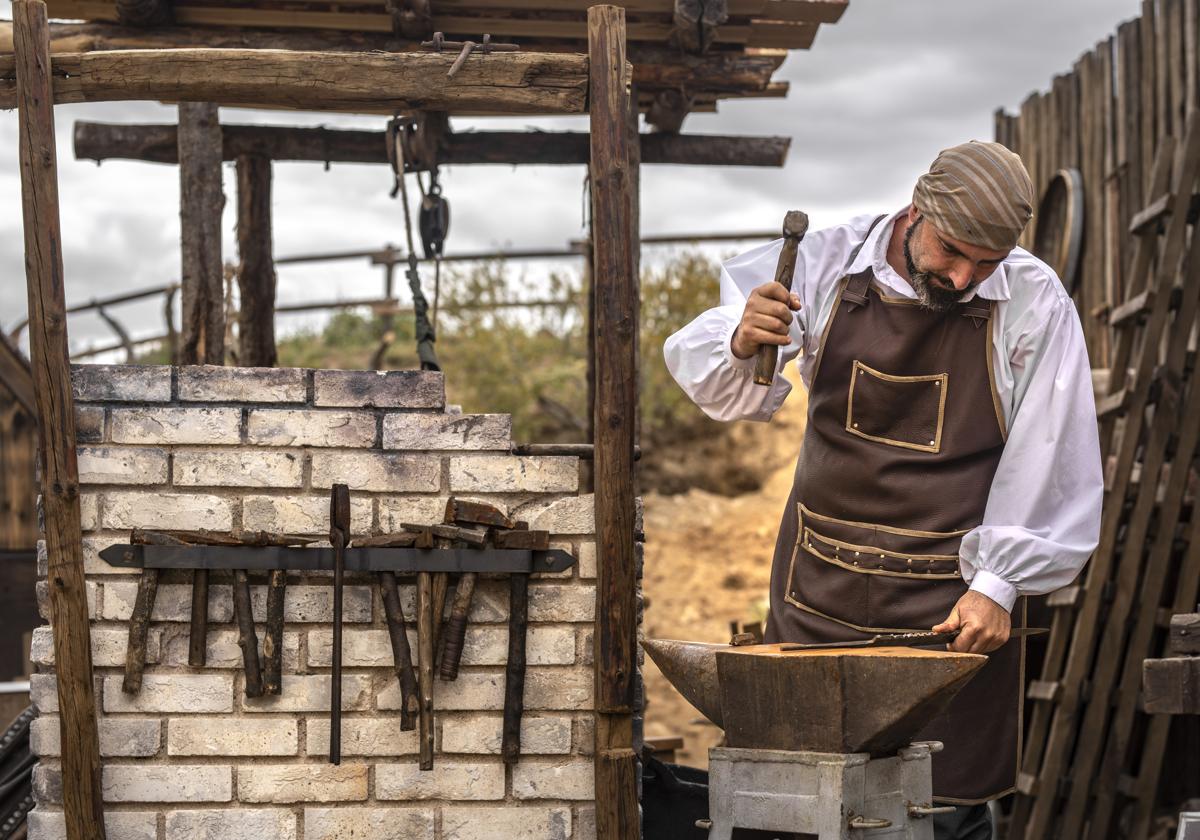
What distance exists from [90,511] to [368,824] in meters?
1.08

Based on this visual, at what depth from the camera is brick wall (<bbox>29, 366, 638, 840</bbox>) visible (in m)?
3.59

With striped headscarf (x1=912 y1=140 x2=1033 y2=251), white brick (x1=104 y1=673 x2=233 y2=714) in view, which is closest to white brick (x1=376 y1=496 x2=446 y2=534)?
white brick (x1=104 y1=673 x2=233 y2=714)

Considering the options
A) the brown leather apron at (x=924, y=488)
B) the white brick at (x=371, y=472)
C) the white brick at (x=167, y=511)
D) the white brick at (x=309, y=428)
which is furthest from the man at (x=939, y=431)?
the white brick at (x=167, y=511)

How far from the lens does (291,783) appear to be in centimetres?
360

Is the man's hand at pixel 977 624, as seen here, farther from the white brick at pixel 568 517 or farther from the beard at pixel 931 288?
the white brick at pixel 568 517

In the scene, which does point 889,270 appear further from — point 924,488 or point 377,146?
point 377,146

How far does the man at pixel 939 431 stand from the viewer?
3.33 meters

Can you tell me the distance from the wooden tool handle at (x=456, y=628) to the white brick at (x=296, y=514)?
11.7 inches

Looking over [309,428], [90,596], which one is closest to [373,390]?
[309,428]

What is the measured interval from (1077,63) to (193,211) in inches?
212

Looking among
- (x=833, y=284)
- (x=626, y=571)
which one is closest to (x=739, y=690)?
(x=626, y=571)

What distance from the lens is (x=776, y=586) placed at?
12.3ft

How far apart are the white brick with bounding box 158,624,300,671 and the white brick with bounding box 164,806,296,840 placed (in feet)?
1.23

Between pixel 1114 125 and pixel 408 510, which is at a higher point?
pixel 1114 125
